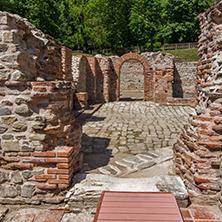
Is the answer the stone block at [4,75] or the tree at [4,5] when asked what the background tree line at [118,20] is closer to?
the tree at [4,5]

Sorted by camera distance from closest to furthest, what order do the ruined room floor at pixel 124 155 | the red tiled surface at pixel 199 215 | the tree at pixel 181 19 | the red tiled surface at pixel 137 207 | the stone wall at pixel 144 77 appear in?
1. the red tiled surface at pixel 137 207
2. the red tiled surface at pixel 199 215
3. the ruined room floor at pixel 124 155
4. the stone wall at pixel 144 77
5. the tree at pixel 181 19

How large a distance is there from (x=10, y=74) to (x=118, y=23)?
26.4m

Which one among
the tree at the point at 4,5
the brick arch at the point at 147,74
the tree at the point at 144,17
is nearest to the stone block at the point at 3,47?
the brick arch at the point at 147,74

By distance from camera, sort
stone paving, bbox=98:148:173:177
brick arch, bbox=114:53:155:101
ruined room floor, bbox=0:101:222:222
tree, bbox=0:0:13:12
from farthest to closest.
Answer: tree, bbox=0:0:13:12 → brick arch, bbox=114:53:155:101 → stone paving, bbox=98:148:173:177 → ruined room floor, bbox=0:101:222:222

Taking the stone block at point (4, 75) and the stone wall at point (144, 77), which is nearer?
the stone block at point (4, 75)

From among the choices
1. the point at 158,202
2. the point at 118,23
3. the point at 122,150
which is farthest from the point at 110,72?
the point at 118,23

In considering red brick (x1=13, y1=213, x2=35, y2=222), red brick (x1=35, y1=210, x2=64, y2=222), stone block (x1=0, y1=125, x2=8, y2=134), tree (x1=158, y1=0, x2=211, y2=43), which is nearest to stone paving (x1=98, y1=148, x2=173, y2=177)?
red brick (x1=35, y1=210, x2=64, y2=222)

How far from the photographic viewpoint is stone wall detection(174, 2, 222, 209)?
292cm

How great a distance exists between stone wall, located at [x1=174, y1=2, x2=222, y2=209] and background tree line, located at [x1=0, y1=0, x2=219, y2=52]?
23.1 m

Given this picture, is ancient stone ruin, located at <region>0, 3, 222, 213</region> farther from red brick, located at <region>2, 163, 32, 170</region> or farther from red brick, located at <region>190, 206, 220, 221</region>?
red brick, located at <region>190, 206, 220, 221</region>

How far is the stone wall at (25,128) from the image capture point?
283 cm

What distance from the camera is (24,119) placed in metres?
2.91

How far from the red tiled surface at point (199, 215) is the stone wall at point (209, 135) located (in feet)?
0.47

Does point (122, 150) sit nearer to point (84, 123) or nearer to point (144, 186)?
point (144, 186)
